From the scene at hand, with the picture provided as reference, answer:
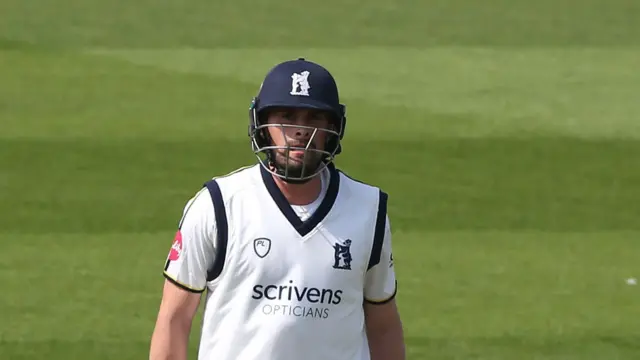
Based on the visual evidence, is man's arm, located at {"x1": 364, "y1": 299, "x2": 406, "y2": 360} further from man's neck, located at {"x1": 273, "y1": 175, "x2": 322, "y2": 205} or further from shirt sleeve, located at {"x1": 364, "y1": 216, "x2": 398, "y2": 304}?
man's neck, located at {"x1": 273, "y1": 175, "x2": 322, "y2": 205}

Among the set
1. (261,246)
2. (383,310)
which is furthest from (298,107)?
(383,310)

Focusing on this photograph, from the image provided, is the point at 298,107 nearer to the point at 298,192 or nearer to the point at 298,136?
the point at 298,136

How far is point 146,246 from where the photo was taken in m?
8.58

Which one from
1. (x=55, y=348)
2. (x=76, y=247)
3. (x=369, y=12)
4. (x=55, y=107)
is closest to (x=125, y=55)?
(x=55, y=107)

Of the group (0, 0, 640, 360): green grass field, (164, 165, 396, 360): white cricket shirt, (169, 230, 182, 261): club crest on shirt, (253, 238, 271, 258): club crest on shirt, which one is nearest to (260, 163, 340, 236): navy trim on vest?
→ (164, 165, 396, 360): white cricket shirt

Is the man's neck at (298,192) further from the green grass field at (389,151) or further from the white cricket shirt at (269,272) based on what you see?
the green grass field at (389,151)

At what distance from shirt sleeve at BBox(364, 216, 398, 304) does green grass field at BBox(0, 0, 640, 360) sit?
3.31m

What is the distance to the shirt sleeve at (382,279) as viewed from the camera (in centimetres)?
373

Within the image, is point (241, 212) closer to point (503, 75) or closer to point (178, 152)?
point (178, 152)

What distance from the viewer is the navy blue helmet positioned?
3.58 metres

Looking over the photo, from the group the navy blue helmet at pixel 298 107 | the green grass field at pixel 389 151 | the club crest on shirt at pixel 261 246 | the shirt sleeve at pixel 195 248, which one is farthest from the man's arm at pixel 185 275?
the green grass field at pixel 389 151

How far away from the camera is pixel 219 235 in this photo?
11.6 feet

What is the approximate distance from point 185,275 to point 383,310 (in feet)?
2.10

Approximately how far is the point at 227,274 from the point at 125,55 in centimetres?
1028
